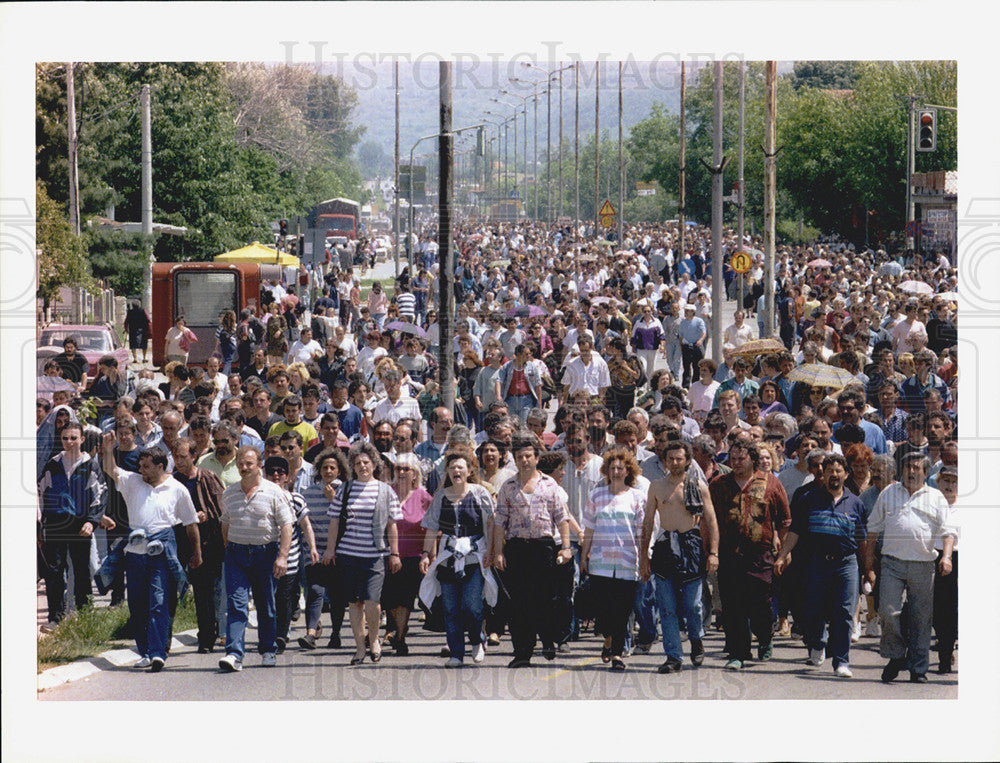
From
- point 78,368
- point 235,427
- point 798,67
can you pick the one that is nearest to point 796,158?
point 78,368

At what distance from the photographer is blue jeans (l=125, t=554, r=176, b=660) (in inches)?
448

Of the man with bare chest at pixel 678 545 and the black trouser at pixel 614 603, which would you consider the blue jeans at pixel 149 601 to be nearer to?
the black trouser at pixel 614 603

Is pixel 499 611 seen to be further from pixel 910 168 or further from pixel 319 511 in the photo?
pixel 910 168

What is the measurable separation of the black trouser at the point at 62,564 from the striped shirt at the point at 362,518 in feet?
7.57

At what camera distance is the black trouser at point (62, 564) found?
12.5 m

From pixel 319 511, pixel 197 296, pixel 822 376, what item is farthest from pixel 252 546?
pixel 197 296

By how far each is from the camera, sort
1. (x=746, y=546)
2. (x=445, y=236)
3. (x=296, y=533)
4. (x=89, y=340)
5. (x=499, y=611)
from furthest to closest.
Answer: (x=89, y=340) < (x=445, y=236) < (x=499, y=611) < (x=296, y=533) < (x=746, y=546)

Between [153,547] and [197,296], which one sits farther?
[197,296]

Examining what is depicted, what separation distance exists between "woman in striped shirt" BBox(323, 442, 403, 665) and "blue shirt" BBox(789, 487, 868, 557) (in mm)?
2815

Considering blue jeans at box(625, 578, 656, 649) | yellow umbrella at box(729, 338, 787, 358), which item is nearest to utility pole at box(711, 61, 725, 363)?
yellow umbrella at box(729, 338, 787, 358)

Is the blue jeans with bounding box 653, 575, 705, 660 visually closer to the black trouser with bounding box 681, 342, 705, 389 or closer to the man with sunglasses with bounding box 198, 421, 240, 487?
the man with sunglasses with bounding box 198, 421, 240, 487

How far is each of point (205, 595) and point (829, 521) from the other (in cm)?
444

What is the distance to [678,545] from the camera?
36.2ft

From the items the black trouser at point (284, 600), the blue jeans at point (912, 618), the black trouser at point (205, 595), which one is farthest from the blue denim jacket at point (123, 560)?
the blue jeans at point (912, 618)
